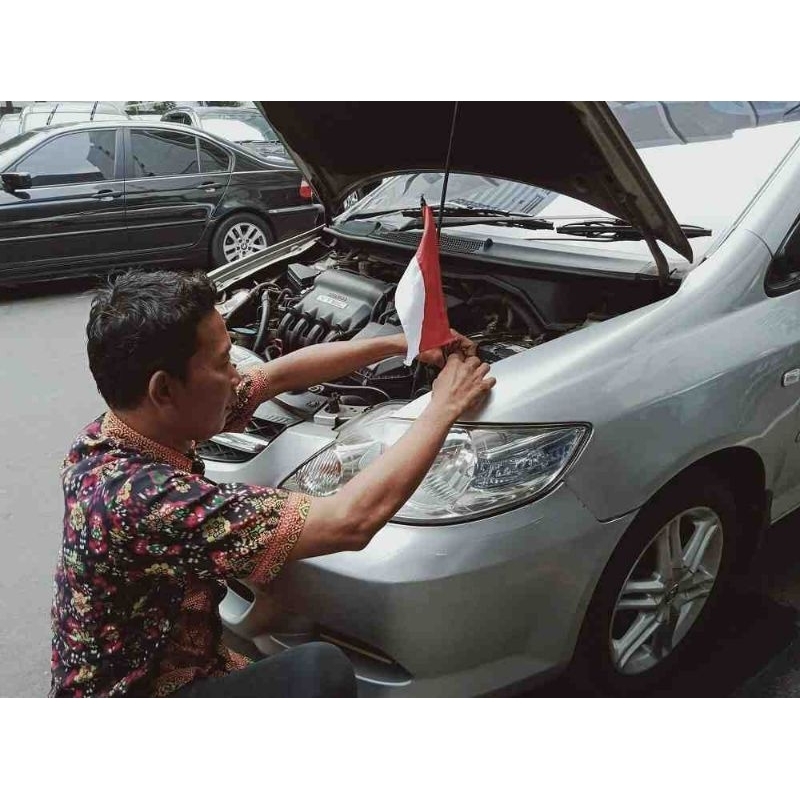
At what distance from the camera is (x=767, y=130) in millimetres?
2383

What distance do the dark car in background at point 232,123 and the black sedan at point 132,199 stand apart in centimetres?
15

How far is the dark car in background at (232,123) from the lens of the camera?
742 centimetres

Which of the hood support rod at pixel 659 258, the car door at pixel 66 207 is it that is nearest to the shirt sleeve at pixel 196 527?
the hood support rod at pixel 659 258

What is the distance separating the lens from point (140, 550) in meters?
1.29

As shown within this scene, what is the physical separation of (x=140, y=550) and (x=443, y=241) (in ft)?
5.74

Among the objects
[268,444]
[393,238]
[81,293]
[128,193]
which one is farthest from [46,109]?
[268,444]

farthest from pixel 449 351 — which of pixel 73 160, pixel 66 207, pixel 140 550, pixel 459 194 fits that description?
pixel 73 160

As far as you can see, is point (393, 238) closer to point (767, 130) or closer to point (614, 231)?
point (614, 231)

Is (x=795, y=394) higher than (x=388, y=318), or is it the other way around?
(x=388, y=318)

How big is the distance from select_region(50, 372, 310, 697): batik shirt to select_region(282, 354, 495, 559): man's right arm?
0.10 feet

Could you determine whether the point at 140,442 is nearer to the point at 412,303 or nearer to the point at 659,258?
the point at 412,303

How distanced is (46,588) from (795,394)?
99.1 inches

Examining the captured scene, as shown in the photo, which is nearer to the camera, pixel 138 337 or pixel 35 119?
pixel 138 337

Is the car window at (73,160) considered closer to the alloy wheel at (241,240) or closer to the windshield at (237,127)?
the windshield at (237,127)
